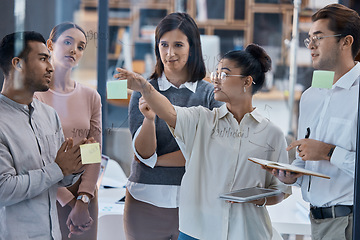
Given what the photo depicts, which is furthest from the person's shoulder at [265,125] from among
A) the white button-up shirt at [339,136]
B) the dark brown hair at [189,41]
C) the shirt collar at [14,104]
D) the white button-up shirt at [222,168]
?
the shirt collar at [14,104]

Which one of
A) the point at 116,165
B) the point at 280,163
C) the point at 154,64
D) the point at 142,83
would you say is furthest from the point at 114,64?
the point at 280,163

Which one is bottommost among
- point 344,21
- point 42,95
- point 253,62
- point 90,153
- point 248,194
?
point 248,194

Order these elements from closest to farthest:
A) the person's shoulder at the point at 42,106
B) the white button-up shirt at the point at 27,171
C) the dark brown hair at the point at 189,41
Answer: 1. the white button-up shirt at the point at 27,171
2. the person's shoulder at the point at 42,106
3. the dark brown hair at the point at 189,41

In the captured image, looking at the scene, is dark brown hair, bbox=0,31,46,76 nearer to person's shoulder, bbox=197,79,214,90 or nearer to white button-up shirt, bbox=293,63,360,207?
person's shoulder, bbox=197,79,214,90

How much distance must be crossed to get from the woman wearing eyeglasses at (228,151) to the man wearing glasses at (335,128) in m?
0.14

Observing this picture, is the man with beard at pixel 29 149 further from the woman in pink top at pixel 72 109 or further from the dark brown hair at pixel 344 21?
the dark brown hair at pixel 344 21

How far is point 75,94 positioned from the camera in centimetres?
188

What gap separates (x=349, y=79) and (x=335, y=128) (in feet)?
0.64

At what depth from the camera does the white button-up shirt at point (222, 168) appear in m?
1.81

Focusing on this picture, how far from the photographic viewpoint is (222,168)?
1.81 m

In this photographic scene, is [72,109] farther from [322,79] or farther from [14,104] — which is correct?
[322,79]

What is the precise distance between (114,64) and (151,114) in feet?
0.90

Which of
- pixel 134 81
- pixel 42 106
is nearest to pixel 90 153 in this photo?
pixel 42 106

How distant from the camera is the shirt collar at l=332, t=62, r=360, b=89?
183cm
